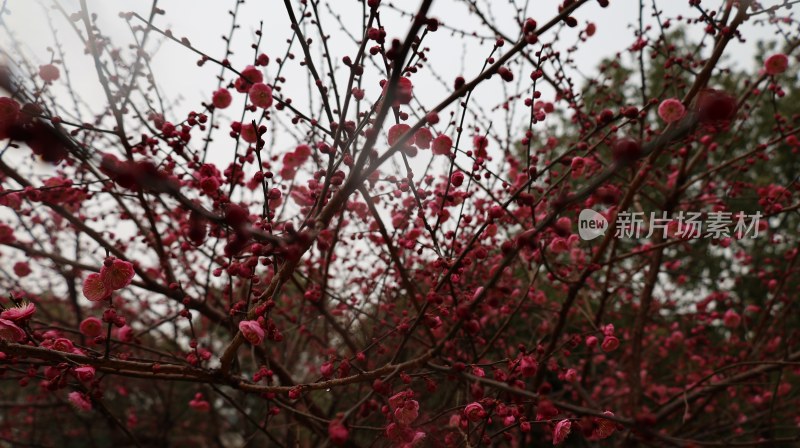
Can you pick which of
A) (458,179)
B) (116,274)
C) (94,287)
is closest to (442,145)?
(458,179)

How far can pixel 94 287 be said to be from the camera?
2033mm

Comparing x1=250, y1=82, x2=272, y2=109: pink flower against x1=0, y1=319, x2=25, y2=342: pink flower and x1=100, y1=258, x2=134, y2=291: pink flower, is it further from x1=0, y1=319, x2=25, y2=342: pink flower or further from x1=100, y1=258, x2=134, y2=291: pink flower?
x1=0, y1=319, x2=25, y2=342: pink flower

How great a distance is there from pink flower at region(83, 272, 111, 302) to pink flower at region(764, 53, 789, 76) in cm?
397

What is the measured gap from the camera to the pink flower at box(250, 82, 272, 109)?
201cm

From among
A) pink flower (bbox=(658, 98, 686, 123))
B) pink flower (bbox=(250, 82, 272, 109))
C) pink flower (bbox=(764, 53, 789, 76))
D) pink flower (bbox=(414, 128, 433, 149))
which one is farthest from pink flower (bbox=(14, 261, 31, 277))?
pink flower (bbox=(764, 53, 789, 76))

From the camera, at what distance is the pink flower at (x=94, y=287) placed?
1.99 metres

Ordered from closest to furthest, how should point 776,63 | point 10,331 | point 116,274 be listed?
point 10,331 → point 116,274 → point 776,63

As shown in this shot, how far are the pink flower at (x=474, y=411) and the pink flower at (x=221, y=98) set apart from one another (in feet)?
6.51

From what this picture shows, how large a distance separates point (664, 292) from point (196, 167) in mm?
6114

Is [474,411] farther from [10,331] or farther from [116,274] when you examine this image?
[10,331]

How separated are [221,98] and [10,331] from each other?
1.43 meters

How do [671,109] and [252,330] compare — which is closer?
[252,330]

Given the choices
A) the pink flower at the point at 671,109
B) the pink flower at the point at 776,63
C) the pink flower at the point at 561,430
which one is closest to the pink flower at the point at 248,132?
the pink flower at the point at 561,430

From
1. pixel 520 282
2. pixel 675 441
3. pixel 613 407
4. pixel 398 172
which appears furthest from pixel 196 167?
pixel 613 407
